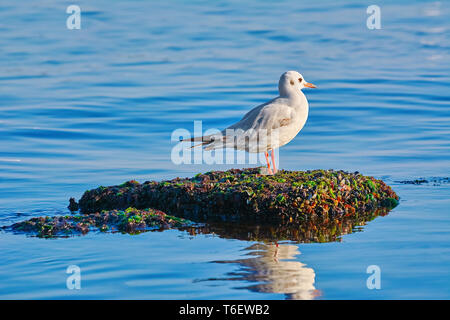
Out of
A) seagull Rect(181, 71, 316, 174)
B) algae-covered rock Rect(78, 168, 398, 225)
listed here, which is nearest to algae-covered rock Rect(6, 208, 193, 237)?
Answer: algae-covered rock Rect(78, 168, 398, 225)

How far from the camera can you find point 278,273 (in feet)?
24.2

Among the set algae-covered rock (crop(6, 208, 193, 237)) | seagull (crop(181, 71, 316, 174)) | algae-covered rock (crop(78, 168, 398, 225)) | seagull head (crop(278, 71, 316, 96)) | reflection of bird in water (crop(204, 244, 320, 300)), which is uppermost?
seagull head (crop(278, 71, 316, 96))

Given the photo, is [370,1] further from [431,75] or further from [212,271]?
[212,271]

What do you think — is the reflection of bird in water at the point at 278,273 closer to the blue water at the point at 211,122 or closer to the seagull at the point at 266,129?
the blue water at the point at 211,122

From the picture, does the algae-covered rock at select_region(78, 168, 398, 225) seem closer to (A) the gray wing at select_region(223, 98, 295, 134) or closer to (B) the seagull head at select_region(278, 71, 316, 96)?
(A) the gray wing at select_region(223, 98, 295, 134)

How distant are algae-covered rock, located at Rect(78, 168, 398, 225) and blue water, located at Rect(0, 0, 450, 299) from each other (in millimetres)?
468

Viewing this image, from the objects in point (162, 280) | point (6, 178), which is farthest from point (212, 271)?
point (6, 178)

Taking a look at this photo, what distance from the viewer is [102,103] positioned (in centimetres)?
1941

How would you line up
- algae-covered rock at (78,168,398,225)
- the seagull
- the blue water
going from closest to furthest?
the blue water → algae-covered rock at (78,168,398,225) → the seagull

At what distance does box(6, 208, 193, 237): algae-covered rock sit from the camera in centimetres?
894

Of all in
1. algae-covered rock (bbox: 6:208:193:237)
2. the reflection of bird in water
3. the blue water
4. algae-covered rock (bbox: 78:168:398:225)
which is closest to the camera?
the reflection of bird in water

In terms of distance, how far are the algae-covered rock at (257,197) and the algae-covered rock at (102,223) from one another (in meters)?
0.44

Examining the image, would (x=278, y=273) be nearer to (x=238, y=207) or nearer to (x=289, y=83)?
(x=238, y=207)

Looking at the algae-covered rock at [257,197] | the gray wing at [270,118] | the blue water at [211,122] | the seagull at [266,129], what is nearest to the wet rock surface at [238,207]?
the algae-covered rock at [257,197]
